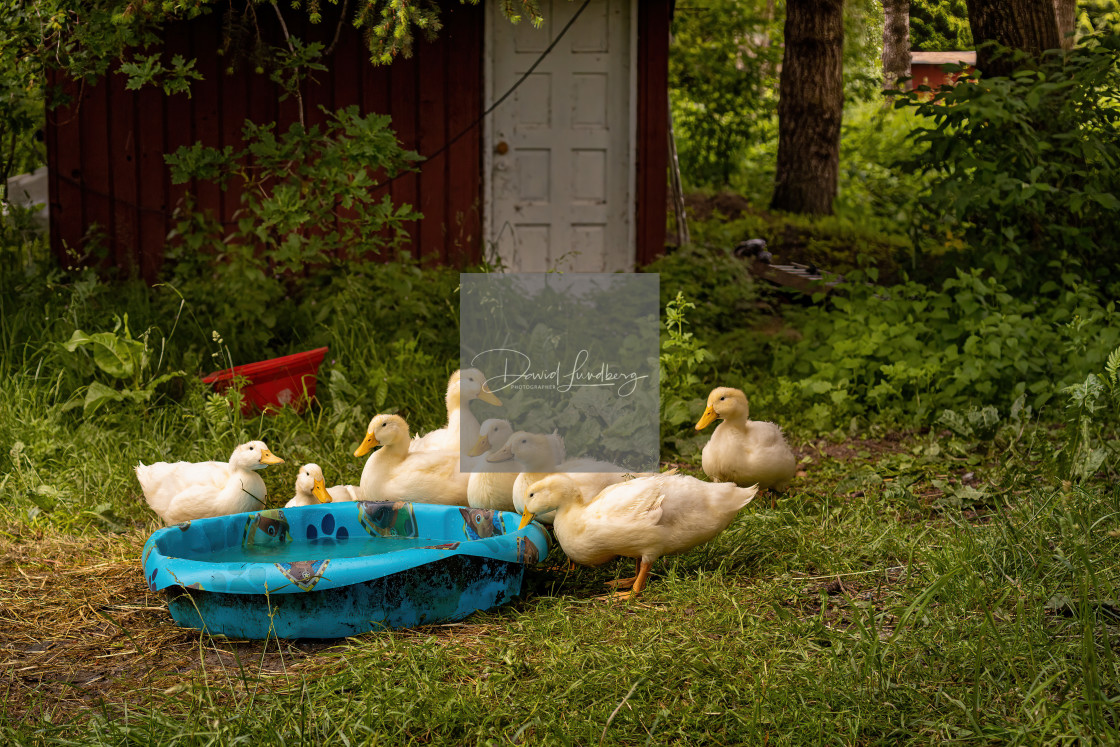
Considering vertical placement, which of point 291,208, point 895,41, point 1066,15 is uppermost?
point 1066,15

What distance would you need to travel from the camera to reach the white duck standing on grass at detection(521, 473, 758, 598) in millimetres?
3449

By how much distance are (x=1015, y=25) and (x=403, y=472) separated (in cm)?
555

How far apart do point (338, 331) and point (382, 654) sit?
3618mm

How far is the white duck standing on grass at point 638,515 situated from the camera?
3.45 metres

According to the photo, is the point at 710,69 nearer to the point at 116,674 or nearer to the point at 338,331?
the point at 338,331

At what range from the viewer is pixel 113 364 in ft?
17.0

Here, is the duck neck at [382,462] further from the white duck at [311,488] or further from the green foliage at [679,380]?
the green foliage at [679,380]

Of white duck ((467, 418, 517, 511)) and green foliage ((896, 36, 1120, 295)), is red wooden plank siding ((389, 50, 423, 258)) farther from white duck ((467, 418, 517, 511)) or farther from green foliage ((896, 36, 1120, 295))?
white duck ((467, 418, 517, 511))

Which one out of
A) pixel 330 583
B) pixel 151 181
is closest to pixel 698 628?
pixel 330 583

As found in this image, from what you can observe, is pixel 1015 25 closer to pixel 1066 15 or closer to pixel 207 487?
pixel 1066 15

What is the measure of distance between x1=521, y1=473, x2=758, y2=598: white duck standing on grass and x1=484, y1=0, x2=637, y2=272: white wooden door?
584 cm

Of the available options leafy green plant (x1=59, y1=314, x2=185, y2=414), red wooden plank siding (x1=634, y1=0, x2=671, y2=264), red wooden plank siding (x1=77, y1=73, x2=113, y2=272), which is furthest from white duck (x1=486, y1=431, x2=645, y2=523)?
red wooden plank siding (x1=77, y1=73, x2=113, y2=272)

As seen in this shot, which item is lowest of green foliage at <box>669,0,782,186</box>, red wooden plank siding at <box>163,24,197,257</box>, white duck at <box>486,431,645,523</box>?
white duck at <box>486,431,645,523</box>

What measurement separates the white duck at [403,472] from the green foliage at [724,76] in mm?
12578
